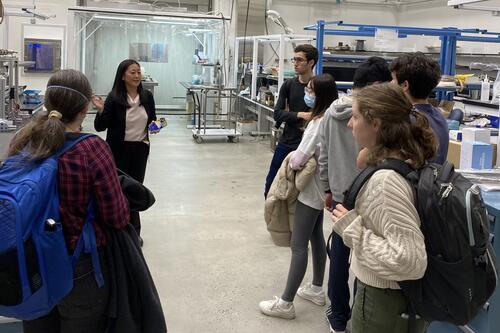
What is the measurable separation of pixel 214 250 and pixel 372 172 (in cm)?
266

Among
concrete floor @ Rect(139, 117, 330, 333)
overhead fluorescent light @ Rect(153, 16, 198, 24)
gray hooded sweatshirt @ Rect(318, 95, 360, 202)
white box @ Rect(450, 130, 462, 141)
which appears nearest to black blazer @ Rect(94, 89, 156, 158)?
concrete floor @ Rect(139, 117, 330, 333)

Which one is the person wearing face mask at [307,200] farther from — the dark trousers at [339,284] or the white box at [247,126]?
the white box at [247,126]

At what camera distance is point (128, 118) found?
3602mm

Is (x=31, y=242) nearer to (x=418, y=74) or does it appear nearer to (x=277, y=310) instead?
(x=418, y=74)

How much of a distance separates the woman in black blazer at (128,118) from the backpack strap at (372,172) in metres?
2.30

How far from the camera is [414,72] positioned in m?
2.15

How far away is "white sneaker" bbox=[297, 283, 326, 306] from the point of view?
310 centimetres

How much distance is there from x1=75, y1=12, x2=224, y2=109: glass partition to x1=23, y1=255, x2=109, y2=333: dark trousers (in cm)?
891

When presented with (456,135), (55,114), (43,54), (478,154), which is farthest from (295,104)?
(43,54)

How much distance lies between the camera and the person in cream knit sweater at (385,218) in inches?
55.5

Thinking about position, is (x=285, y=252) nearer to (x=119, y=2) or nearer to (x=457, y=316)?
(x=457, y=316)

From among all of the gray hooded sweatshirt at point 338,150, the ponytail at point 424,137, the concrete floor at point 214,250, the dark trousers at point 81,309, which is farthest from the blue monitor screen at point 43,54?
the ponytail at point 424,137

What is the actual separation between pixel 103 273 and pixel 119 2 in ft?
30.4

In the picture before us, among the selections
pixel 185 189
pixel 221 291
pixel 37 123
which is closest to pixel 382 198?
pixel 37 123
